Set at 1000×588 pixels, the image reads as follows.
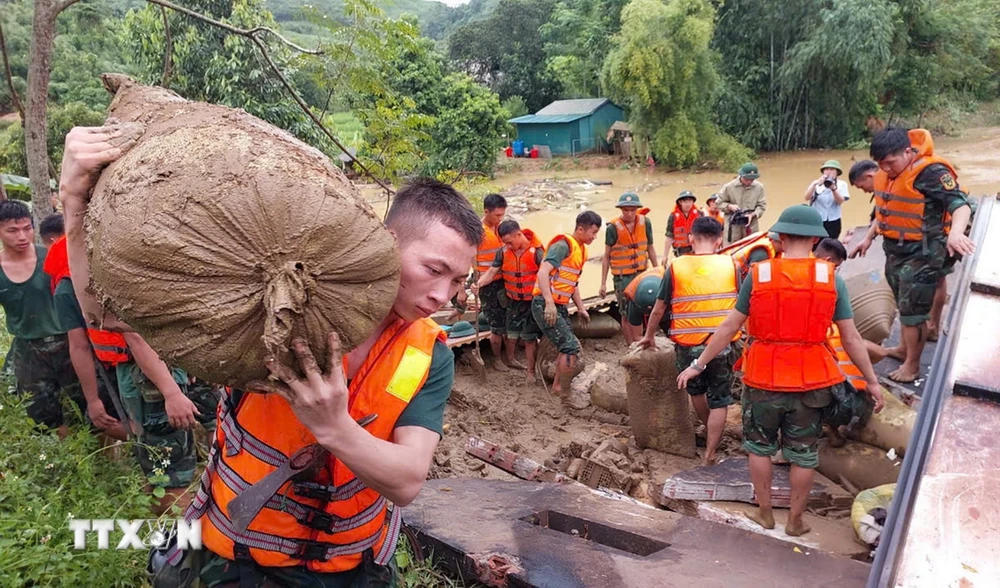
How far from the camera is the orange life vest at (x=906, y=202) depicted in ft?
16.3

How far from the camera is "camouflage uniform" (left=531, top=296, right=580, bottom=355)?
6641mm

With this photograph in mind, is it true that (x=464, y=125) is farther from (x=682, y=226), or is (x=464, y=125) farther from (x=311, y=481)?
(x=311, y=481)

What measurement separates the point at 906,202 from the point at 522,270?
3.28m

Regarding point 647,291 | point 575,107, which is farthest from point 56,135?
point 575,107

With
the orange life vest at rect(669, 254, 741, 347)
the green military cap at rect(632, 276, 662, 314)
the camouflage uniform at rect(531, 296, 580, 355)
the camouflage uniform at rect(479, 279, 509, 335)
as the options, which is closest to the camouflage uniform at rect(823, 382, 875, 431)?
the orange life vest at rect(669, 254, 741, 347)

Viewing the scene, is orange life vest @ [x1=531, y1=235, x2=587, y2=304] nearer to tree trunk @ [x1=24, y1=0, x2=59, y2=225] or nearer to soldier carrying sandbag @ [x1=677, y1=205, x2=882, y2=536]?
soldier carrying sandbag @ [x1=677, y1=205, x2=882, y2=536]

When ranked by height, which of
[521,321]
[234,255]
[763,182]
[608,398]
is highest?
[234,255]

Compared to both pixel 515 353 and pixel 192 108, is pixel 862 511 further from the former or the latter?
pixel 515 353

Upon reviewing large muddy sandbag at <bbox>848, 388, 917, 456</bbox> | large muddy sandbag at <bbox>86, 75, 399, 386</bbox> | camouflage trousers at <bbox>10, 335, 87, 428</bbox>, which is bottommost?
large muddy sandbag at <bbox>848, 388, 917, 456</bbox>

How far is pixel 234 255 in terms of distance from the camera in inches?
44.7

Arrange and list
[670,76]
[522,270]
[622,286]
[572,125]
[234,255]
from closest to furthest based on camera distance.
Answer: [234,255]
[522,270]
[622,286]
[670,76]
[572,125]

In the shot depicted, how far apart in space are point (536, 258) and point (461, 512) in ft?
13.1

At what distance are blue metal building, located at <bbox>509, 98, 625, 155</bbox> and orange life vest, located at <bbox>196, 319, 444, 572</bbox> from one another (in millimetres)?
29490

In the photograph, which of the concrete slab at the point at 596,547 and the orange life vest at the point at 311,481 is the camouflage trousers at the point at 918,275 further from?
the orange life vest at the point at 311,481
